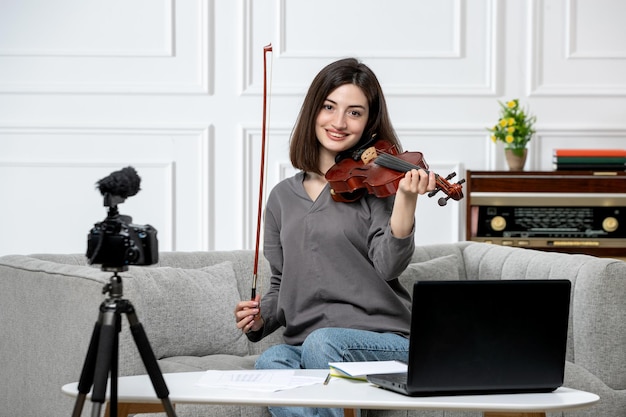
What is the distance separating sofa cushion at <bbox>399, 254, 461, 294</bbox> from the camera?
113 inches

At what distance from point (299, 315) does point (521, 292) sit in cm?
88

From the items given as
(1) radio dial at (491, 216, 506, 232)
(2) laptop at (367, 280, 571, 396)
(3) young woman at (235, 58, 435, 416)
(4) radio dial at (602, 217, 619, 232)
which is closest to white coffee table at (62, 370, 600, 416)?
(2) laptop at (367, 280, 571, 396)

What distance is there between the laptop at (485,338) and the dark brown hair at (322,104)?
0.97 metres

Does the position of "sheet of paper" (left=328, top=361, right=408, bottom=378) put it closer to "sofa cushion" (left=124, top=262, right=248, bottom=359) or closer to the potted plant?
"sofa cushion" (left=124, top=262, right=248, bottom=359)

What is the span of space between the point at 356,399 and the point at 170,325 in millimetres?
1170

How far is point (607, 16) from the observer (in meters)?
4.36

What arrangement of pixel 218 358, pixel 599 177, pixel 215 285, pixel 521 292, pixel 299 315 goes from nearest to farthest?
pixel 521 292 < pixel 299 315 < pixel 218 358 < pixel 215 285 < pixel 599 177

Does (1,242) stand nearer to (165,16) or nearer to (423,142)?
(165,16)

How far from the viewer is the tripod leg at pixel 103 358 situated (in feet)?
4.46

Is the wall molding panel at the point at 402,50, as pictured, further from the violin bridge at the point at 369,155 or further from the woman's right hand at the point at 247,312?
the woman's right hand at the point at 247,312

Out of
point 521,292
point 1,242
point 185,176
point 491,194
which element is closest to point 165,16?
point 185,176

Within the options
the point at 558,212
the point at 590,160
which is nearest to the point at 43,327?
the point at 558,212

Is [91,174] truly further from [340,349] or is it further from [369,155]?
[340,349]

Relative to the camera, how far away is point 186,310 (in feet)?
8.48
